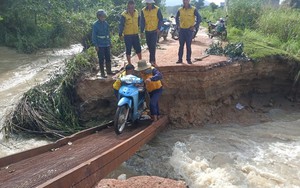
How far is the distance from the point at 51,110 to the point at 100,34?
2.14 m

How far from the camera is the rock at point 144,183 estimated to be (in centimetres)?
488

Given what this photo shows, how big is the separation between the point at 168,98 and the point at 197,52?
2.76 meters

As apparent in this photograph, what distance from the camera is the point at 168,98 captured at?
24.7 feet

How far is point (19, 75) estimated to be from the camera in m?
11.7

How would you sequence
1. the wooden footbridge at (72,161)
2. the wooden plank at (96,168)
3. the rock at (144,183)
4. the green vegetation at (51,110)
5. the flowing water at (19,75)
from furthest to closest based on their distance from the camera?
the green vegetation at (51,110)
the flowing water at (19,75)
the rock at (144,183)
the wooden footbridge at (72,161)
the wooden plank at (96,168)

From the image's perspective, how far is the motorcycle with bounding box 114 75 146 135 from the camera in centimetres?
533

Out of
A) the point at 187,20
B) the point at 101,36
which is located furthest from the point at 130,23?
the point at 187,20

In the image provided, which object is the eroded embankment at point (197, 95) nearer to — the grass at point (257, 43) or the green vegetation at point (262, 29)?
the grass at point (257, 43)

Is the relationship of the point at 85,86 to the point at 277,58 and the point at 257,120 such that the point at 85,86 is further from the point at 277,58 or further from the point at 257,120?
the point at 277,58

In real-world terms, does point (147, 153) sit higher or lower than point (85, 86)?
lower

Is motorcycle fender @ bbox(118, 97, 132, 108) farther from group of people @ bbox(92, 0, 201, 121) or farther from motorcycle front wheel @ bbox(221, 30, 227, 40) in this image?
motorcycle front wheel @ bbox(221, 30, 227, 40)

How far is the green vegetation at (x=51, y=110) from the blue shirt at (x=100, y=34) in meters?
1.09

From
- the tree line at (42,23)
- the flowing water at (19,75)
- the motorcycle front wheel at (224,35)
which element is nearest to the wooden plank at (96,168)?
the flowing water at (19,75)

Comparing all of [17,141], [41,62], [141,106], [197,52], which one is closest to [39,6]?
[41,62]
